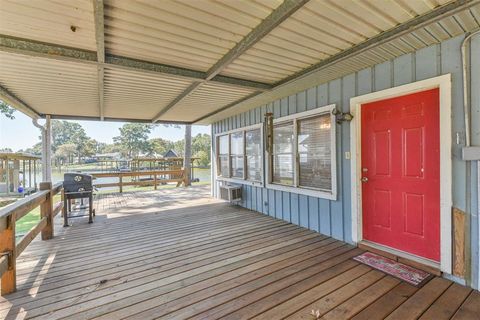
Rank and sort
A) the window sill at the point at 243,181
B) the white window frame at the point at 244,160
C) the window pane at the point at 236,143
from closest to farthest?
the white window frame at the point at 244,160 < the window sill at the point at 243,181 < the window pane at the point at 236,143

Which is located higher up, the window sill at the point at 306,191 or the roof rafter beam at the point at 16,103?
the roof rafter beam at the point at 16,103

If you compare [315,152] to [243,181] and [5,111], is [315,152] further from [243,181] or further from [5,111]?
[5,111]

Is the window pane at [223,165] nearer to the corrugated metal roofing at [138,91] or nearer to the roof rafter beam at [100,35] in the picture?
the corrugated metal roofing at [138,91]

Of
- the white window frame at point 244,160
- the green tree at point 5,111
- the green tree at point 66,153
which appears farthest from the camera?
the green tree at point 66,153

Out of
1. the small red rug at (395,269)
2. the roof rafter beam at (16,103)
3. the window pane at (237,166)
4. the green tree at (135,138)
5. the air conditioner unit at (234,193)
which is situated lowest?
the small red rug at (395,269)

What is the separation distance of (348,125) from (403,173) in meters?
0.98

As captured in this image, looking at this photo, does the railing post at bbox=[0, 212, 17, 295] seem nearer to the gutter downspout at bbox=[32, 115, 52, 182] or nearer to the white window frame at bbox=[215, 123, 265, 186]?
the white window frame at bbox=[215, 123, 265, 186]

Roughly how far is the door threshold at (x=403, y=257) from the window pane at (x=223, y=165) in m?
4.54

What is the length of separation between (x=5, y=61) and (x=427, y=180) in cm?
531

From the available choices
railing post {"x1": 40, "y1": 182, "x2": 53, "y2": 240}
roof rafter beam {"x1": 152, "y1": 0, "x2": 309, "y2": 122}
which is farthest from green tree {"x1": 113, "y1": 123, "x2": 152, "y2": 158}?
roof rafter beam {"x1": 152, "y1": 0, "x2": 309, "y2": 122}

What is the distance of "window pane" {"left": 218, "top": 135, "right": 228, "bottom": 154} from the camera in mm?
7199

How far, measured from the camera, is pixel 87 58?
2.77 metres

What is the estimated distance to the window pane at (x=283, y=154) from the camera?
4699mm

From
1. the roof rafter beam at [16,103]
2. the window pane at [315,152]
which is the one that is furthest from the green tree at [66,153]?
the window pane at [315,152]
